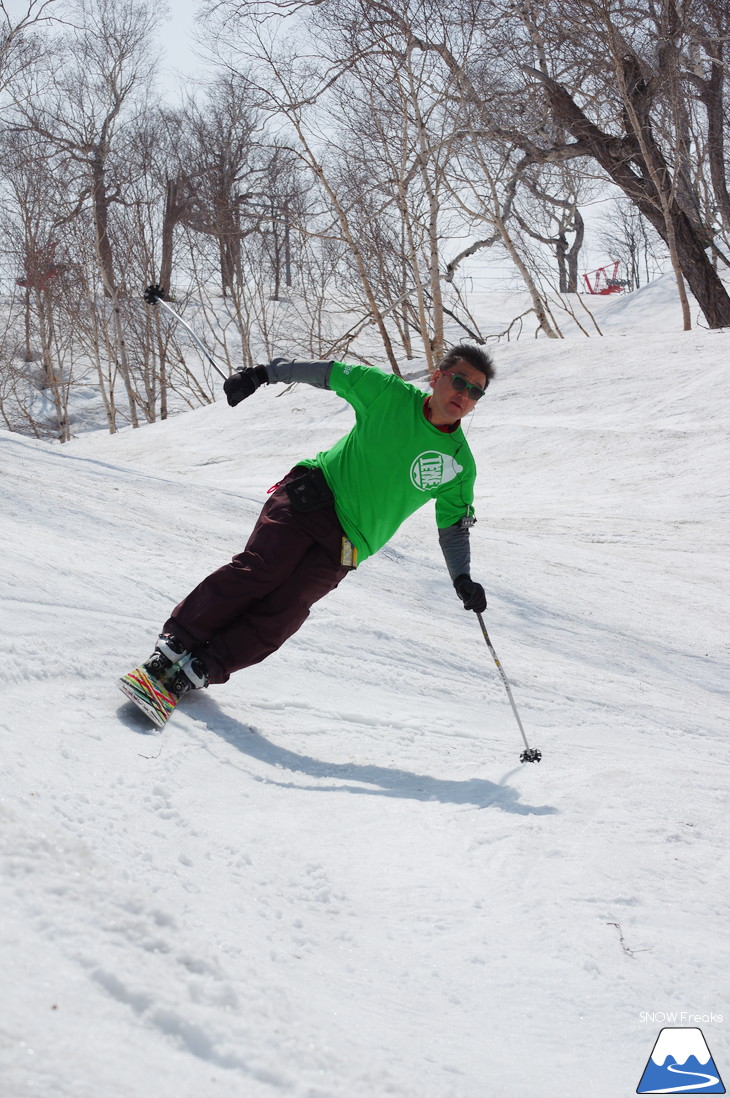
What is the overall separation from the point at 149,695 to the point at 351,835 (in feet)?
2.84

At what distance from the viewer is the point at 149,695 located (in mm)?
3041

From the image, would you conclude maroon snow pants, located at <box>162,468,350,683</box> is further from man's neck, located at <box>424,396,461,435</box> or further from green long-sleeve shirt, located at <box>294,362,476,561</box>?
man's neck, located at <box>424,396,461,435</box>

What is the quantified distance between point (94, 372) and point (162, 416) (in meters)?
8.93

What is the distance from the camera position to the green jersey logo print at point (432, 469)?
352cm

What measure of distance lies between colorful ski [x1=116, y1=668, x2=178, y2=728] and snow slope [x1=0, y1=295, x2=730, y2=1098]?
0.19ft

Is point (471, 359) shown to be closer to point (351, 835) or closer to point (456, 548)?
point (456, 548)

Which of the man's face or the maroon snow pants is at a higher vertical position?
the man's face

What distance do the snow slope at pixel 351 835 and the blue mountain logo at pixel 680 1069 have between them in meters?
0.03

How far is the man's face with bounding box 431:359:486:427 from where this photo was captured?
136 inches

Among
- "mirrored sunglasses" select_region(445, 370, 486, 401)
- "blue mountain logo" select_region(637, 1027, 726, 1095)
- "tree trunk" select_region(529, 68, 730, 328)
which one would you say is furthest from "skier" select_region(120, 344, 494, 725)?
"tree trunk" select_region(529, 68, 730, 328)

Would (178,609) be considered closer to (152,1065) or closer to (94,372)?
(152,1065)


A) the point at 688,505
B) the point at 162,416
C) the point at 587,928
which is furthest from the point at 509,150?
the point at 587,928

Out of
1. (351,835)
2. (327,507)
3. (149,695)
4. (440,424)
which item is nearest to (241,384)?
(327,507)

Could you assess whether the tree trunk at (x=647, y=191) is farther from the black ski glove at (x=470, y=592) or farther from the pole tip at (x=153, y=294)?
the black ski glove at (x=470, y=592)
